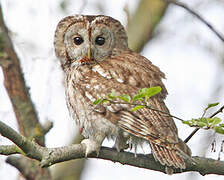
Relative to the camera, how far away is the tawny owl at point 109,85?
390 centimetres

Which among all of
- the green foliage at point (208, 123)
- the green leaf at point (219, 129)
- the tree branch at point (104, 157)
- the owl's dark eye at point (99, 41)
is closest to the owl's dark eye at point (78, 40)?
the owl's dark eye at point (99, 41)

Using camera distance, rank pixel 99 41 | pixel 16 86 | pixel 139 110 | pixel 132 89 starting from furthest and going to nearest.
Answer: pixel 16 86, pixel 99 41, pixel 132 89, pixel 139 110

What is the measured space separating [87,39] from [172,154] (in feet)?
6.24

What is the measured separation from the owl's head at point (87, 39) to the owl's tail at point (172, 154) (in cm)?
157

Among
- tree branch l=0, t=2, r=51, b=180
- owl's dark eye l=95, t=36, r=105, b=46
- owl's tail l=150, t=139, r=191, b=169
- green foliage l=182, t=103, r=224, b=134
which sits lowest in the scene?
tree branch l=0, t=2, r=51, b=180

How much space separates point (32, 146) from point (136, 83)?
136cm

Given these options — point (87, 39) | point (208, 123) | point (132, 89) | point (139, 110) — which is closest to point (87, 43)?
point (87, 39)

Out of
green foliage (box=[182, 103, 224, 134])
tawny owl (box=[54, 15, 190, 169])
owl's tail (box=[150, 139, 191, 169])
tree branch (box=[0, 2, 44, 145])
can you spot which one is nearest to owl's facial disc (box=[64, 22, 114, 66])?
tawny owl (box=[54, 15, 190, 169])

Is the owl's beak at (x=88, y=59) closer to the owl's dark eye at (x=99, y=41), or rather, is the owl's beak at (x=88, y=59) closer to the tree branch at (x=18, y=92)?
the owl's dark eye at (x=99, y=41)

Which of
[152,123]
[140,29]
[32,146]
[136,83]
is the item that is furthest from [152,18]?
[32,146]

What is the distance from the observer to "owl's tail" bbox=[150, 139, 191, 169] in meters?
3.70

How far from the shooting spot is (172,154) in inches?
148

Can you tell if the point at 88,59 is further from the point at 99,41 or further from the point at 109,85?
the point at 109,85

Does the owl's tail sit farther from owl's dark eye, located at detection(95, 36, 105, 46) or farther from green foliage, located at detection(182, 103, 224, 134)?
owl's dark eye, located at detection(95, 36, 105, 46)
